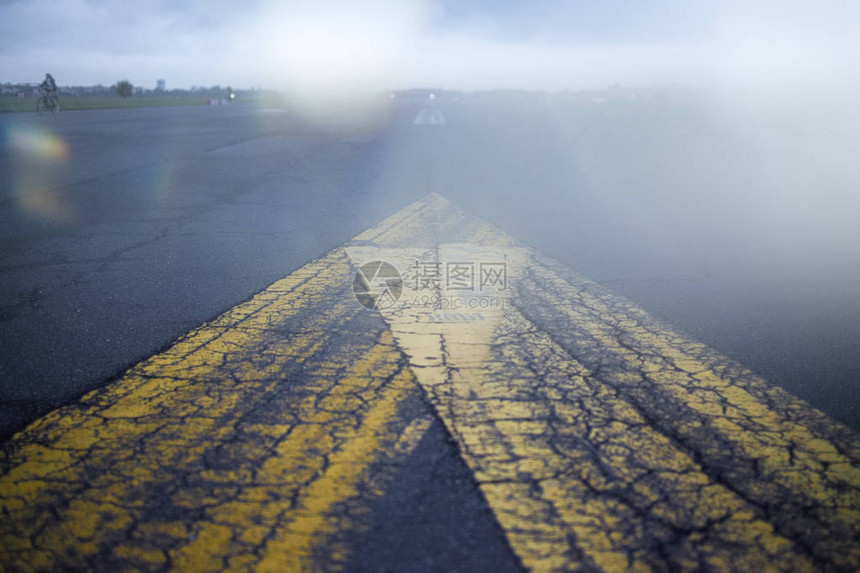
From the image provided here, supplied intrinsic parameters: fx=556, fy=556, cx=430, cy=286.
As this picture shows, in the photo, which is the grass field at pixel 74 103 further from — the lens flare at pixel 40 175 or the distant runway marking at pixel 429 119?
the distant runway marking at pixel 429 119

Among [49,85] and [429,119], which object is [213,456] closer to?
[429,119]

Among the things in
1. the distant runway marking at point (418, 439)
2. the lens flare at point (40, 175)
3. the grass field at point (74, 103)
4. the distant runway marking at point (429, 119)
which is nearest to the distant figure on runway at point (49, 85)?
the grass field at point (74, 103)

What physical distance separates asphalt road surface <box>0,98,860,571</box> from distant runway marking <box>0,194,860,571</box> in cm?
2

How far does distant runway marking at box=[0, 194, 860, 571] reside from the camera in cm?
182

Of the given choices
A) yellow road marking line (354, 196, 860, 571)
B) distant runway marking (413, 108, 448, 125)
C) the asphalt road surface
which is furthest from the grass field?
yellow road marking line (354, 196, 860, 571)

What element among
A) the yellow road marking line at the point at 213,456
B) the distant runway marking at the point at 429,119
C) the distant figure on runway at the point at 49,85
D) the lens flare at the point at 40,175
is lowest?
the yellow road marking line at the point at 213,456

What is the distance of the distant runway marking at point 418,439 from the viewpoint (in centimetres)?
182

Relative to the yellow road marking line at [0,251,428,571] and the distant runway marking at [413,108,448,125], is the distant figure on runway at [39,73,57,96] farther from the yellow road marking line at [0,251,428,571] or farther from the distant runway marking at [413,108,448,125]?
the yellow road marking line at [0,251,428,571]

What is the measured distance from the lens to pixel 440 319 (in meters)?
3.68

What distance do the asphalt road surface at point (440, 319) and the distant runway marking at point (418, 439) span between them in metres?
0.02

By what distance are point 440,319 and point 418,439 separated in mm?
1431

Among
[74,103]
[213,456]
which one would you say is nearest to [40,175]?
[213,456]

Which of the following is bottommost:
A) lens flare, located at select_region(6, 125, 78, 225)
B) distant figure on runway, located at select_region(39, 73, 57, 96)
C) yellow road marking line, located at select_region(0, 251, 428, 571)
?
yellow road marking line, located at select_region(0, 251, 428, 571)

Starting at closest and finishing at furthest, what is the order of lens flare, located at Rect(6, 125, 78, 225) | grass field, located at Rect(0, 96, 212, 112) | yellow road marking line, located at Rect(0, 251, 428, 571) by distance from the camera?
yellow road marking line, located at Rect(0, 251, 428, 571), lens flare, located at Rect(6, 125, 78, 225), grass field, located at Rect(0, 96, 212, 112)
